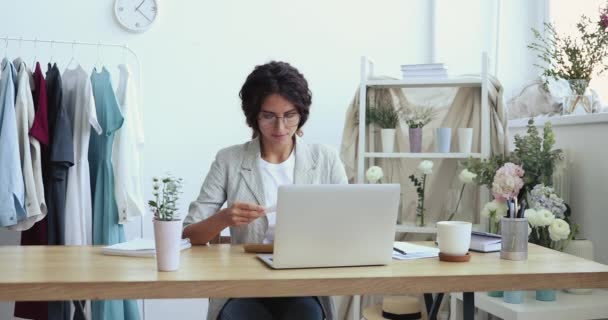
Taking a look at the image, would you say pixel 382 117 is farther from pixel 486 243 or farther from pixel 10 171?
pixel 10 171

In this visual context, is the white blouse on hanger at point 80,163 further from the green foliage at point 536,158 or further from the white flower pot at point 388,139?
the green foliage at point 536,158

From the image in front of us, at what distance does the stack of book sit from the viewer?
354 cm

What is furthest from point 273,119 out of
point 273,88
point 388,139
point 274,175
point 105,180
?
point 388,139

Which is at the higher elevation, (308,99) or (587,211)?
(308,99)

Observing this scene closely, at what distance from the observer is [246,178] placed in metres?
2.39

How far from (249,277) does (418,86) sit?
2.26 meters

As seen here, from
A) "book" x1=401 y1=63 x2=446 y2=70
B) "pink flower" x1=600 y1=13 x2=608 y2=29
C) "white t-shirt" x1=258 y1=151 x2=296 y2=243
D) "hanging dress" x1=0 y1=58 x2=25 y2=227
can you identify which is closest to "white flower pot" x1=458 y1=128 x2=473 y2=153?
"book" x1=401 y1=63 x2=446 y2=70

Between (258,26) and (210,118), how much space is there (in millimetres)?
615

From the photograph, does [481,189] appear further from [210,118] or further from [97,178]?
[97,178]

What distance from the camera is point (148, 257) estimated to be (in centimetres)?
186

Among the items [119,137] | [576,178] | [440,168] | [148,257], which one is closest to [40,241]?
[119,137]

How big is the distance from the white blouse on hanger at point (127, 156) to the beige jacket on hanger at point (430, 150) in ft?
3.65

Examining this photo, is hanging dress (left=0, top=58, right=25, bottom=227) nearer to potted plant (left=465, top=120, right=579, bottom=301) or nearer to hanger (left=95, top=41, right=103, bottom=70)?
hanger (left=95, top=41, right=103, bottom=70)

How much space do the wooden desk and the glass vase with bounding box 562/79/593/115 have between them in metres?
1.35
